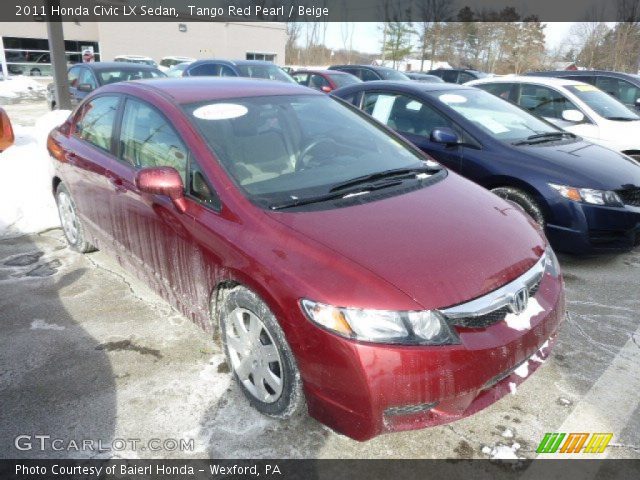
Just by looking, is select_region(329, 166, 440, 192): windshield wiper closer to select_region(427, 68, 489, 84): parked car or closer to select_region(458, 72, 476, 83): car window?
A: select_region(427, 68, 489, 84): parked car

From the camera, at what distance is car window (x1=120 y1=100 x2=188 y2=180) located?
111 inches

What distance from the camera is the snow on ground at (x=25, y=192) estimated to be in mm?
5059

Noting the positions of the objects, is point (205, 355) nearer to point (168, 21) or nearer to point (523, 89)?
point (523, 89)

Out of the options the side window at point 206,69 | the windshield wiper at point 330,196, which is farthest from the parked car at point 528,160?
the side window at point 206,69

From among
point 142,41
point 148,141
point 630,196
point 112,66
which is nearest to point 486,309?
point 148,141

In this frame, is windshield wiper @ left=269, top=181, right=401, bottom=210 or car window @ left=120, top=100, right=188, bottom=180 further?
car window @ left=120, top=100, right=188, bottom=180

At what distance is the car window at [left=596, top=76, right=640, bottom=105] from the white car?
91.9 inches

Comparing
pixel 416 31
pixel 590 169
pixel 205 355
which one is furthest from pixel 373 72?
pixel 416 31

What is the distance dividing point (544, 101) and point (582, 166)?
279 centimetres

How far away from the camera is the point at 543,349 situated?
236 cm

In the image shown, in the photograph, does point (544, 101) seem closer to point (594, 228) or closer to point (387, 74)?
point (594, 228)

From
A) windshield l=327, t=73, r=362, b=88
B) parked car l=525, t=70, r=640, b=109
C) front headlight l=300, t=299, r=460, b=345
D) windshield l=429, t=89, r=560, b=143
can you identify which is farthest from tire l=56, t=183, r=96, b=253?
windshield l=327, t=73, r=362, b=88

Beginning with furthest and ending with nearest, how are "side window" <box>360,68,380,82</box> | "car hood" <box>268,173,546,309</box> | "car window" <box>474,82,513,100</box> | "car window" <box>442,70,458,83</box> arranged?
1. "car window" <box>442,70,458,83</box>
2. "side window" <box>360,68,380,82</box>
3. "car window" <box>474,82,513,100</box>
4. "car hood" <box>268,173,546,309</box>

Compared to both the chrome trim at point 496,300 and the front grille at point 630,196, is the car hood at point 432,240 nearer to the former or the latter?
the chrome trim at point 496,300
